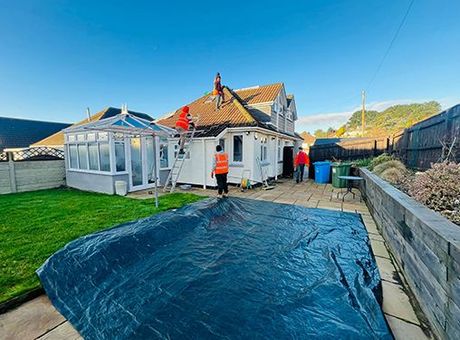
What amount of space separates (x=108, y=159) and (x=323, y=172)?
10325 mm

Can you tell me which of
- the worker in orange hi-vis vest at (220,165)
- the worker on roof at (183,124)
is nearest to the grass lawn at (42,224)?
the worker in orange hi-vis vest at (220,165)

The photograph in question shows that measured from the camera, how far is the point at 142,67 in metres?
12.4

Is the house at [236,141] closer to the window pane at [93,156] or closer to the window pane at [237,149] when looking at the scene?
the window pane at [237,149]

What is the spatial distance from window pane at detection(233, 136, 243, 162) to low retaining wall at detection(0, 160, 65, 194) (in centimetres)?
898

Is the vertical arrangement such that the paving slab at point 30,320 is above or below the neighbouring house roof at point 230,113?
below

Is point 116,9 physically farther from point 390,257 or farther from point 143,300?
point 390,257

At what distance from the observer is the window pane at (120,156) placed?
26.1 ft

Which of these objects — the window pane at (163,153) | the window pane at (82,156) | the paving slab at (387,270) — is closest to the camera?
the paving slab at (387,270)

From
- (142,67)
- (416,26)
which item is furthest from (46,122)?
(416,26)

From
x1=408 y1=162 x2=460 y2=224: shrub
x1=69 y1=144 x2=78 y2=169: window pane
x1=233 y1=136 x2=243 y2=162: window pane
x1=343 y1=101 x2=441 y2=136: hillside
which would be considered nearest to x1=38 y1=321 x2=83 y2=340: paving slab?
x1=408 y1=162 x2=460 y2=224: shrub

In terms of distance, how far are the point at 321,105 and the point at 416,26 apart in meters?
13.2

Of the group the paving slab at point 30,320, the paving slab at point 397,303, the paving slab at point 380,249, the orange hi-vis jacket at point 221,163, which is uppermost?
the orange hi-vis jacket at point 221,163

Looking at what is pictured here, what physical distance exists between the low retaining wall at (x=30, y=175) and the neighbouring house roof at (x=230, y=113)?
5.90 metres

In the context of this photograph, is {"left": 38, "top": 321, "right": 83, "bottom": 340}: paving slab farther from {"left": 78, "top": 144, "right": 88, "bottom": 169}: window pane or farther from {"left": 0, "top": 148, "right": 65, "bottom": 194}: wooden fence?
{"left": 0, "top": 148, "right": 65, "bottom": 194}: wooden fence
